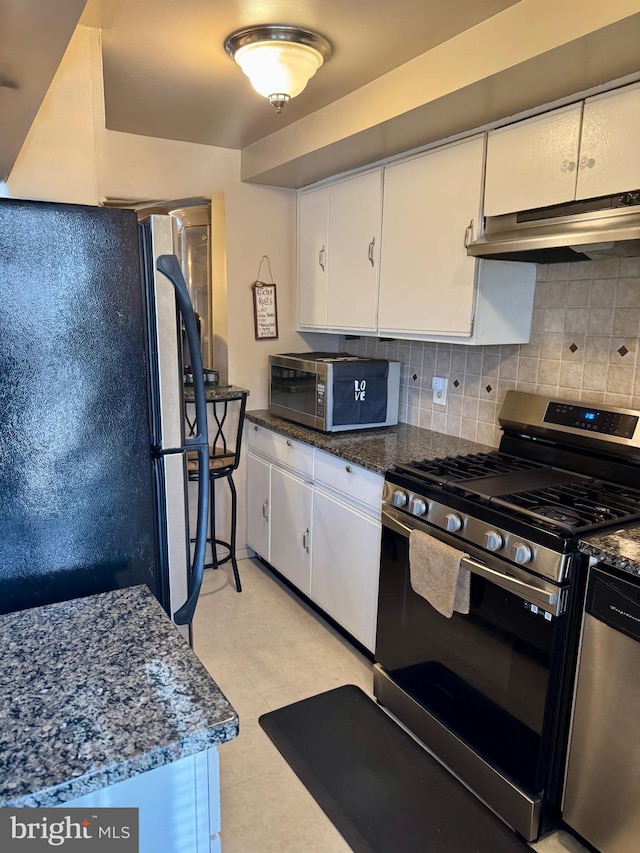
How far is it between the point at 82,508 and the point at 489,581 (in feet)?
3.95

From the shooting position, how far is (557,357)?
2.35 m

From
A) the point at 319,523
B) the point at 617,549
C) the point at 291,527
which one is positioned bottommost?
the point at 291,527

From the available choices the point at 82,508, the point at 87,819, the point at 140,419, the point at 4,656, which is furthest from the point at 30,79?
the point at 87,819

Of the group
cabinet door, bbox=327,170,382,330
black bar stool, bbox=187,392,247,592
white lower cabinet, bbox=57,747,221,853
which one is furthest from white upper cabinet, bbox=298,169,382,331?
white lower cabinet, bbox=57,747,221,853

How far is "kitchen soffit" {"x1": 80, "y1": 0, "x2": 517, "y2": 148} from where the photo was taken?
68.3 inches

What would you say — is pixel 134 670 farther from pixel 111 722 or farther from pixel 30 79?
pixel 30 79

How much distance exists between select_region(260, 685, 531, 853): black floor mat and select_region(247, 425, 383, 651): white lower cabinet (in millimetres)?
355

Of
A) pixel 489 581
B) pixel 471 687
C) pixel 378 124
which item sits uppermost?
pixel 378 124

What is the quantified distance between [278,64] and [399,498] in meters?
1.52

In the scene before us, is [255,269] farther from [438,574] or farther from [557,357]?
[438,574]

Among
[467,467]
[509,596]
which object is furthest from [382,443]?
[509,596]

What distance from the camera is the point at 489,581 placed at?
1841 millimetres

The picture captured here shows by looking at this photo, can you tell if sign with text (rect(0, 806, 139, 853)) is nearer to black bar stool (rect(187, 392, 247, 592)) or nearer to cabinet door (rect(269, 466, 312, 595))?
cabinet door (rect(269, 466, 312, 595))

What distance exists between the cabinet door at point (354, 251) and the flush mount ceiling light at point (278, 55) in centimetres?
84
